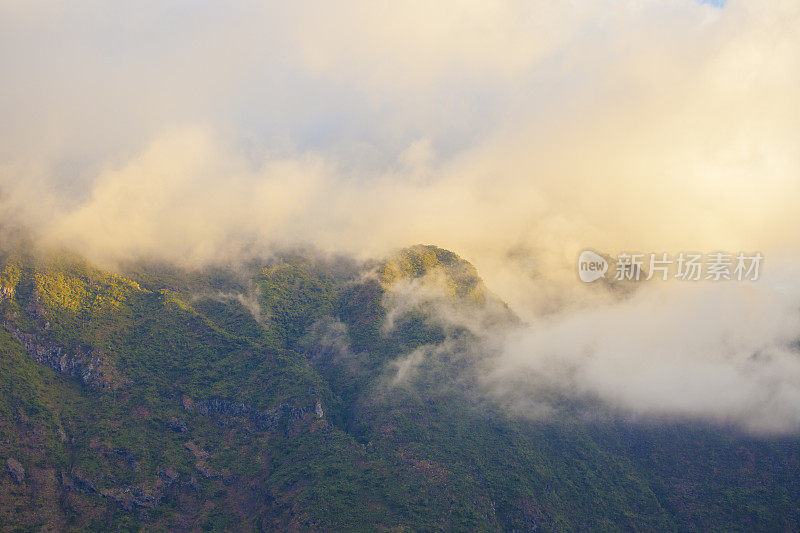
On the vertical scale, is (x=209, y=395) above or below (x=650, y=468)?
below

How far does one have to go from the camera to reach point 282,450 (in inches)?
6890

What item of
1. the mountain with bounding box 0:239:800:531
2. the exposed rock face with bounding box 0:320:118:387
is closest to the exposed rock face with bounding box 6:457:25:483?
the mountain with bounding box 0:239:800:531

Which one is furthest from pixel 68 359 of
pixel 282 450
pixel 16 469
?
pixel 282 450

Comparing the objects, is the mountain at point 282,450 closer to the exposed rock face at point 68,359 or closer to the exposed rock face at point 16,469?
the exposed rock face at point 68,359

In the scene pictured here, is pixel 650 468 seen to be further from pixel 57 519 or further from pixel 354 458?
pixel 57 519

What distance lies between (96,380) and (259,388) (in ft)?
164

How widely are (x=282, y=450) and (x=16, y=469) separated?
228ft

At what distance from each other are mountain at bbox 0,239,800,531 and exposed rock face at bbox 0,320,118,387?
1.35ft

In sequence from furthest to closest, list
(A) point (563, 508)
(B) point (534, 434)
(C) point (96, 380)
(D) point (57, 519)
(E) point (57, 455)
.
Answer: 1. (B) point (534, 434)
2. (C) point (96, 380)
3. (A) point (563, 508)
4. (E) point (57, 455)
5. (D) point (57, 519)

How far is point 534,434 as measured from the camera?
188000 millimetres

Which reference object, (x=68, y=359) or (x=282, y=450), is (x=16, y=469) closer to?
(x=68, y=359)

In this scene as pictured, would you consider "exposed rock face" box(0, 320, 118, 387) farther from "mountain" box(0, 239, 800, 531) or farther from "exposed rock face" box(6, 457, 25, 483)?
"exposed rock face" box(6, 457, 25, 483)

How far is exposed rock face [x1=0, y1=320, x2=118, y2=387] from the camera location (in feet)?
566

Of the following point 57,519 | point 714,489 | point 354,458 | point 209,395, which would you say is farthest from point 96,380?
point 714,489
